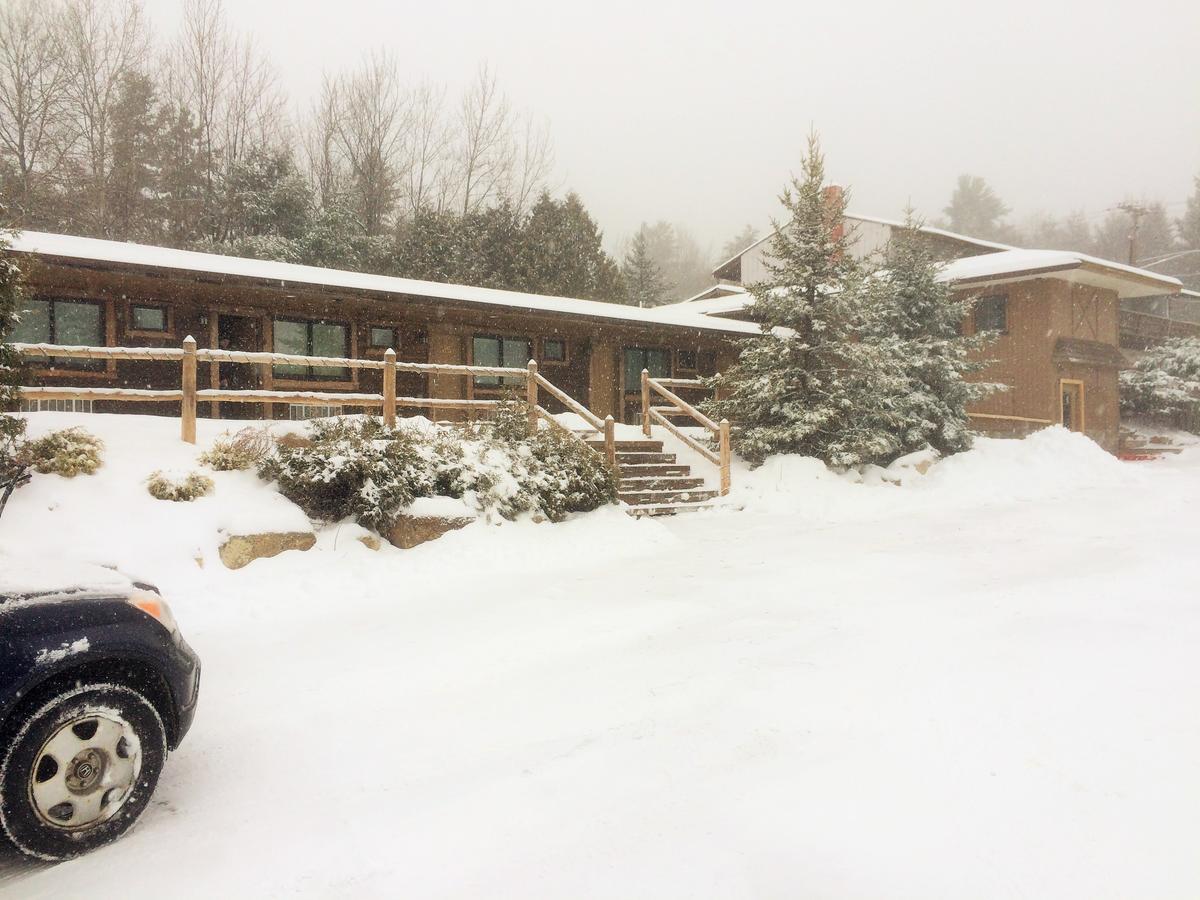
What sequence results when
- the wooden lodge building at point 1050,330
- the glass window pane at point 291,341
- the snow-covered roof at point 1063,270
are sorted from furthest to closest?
the wooden lodge building at point 1050,330 < the snow-covered roof at point 1063,270 < the glass window pane at point 291,341

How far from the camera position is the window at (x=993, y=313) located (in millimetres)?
22500

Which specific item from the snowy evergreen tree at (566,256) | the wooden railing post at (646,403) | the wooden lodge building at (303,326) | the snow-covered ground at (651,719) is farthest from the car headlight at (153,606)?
the snowy evergreen tree at (566,256)

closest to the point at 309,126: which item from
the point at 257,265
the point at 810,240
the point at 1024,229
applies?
the point at 257,265

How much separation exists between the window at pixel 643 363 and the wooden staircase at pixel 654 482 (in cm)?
585

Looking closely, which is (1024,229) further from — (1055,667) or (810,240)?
(1055,667)

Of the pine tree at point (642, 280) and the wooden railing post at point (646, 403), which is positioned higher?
the pine tree at point (642, 280)

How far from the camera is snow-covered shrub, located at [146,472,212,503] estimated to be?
7391 mm

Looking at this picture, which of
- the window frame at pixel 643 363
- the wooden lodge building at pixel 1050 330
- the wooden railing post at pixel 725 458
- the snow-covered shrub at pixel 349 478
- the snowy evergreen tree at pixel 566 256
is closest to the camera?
the snow-covered shrub at pixel 349 478

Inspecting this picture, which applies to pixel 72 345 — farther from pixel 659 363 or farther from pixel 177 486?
pixel 659 363

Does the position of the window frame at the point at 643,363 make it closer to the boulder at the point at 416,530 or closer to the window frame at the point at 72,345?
the boulder at the point at 416,530

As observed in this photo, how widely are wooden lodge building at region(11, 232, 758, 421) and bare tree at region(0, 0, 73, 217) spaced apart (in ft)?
44.5

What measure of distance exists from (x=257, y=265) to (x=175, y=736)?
44.2 ft

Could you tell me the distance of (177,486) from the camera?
24.5 feet

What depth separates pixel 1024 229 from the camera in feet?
271
